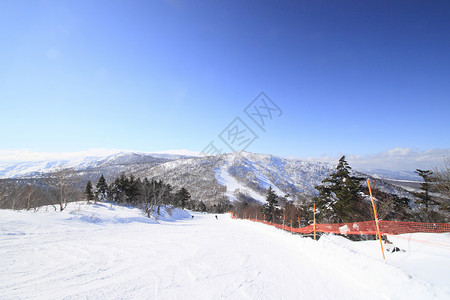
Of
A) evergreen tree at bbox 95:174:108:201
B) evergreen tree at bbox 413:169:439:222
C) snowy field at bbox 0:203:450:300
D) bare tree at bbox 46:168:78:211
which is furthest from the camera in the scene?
evergreen tree at bbox 95:174:108:201

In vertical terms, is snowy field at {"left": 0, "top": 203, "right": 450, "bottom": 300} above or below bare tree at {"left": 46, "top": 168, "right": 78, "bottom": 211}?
below

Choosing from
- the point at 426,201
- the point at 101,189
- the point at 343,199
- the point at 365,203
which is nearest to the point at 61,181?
the point at 343,199

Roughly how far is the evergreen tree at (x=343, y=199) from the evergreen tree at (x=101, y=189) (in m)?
51.7

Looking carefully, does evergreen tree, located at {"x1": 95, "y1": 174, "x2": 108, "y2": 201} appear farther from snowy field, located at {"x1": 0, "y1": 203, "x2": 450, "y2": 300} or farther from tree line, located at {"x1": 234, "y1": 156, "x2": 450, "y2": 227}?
snowy field, located at {"x1": 0, "y1": 203, "x2": 450, "y2": 300}

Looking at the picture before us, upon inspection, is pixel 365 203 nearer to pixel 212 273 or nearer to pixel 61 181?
pixel 212 273

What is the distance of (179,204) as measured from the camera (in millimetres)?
74938

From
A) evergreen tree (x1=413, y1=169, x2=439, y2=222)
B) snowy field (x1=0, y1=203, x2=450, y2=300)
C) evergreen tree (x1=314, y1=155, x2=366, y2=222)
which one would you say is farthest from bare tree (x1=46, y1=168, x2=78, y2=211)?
evergreen tree (x1=413, y1=169, x2=439, y2=222)

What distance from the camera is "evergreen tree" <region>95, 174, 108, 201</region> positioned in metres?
50.6

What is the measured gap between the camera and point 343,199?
810 inches

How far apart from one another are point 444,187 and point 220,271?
1873 cm

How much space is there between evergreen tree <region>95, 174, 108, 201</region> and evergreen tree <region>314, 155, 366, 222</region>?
5168 cm

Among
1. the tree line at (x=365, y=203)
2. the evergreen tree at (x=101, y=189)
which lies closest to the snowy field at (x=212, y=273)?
the tree line at (x=365, y=203)

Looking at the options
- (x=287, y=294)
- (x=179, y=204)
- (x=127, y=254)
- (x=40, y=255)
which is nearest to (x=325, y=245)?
(x=287, y=294)

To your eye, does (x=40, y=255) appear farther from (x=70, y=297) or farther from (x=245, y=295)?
(x=245, y=295)
